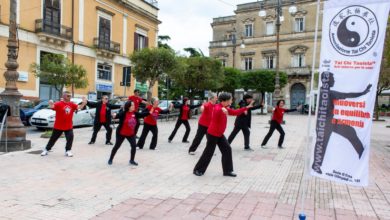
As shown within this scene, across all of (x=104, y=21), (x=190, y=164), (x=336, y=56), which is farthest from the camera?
(x=104, y=21)

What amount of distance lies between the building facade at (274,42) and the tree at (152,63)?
22.9 meters

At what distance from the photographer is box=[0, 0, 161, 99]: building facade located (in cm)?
2297

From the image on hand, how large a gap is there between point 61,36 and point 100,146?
55.9ft

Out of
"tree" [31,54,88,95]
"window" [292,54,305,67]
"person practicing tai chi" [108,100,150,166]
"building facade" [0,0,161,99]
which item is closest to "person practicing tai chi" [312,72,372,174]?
"person practicing tai chi" [108,100,150,166]

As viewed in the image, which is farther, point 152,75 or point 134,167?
point 152,75

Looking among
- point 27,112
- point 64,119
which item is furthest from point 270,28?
point 64,119

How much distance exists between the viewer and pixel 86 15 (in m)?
27.6

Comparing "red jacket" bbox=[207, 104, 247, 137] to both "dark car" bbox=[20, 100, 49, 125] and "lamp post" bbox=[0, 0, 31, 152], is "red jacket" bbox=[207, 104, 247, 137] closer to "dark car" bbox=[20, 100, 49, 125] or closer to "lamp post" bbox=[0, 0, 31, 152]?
"lamp post" bbox=[0, 0, 31, 152]

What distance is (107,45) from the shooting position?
2984 centimetres

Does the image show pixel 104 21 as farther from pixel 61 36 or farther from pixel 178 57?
pixel 178 57

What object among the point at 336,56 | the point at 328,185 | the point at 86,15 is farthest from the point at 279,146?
the point at 86,15

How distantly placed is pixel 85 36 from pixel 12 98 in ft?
64.3

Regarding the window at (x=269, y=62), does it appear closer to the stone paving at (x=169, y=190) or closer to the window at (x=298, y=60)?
the window at (x=298, y=60)

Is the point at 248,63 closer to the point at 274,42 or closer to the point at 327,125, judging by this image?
the point at 274,42
